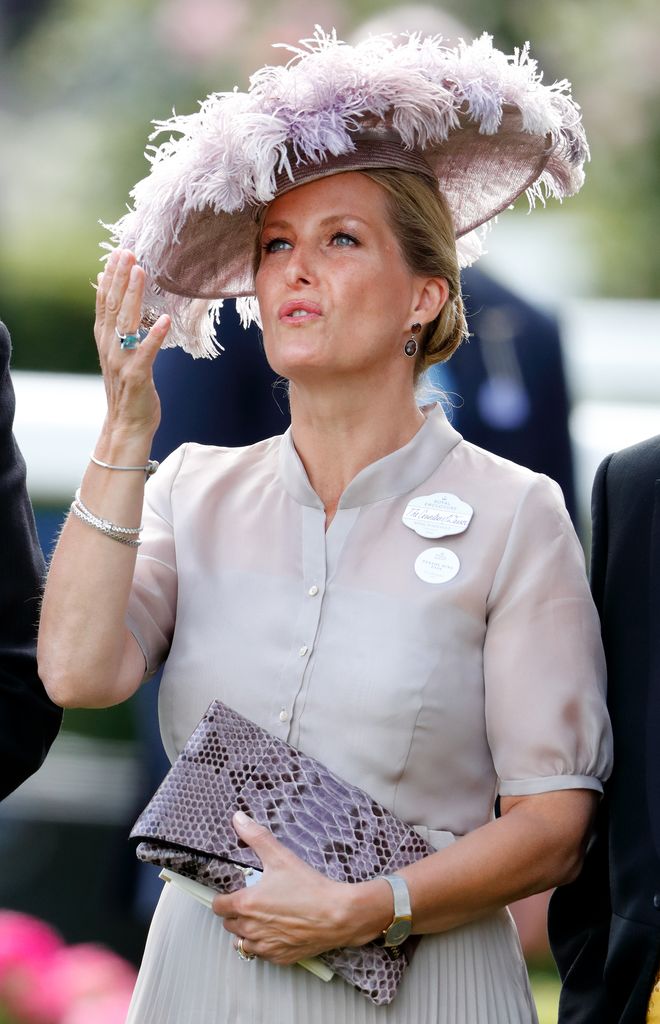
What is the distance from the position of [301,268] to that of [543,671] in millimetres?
680

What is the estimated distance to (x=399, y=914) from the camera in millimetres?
2105

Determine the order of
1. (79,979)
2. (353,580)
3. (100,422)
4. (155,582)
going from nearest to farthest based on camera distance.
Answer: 1. (353,580)
2. (155,582)
3. (79,979)
4. (100,422)

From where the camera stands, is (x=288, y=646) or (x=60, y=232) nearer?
(x=288, y=646)

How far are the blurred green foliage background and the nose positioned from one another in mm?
3716

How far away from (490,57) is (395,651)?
0.89 m

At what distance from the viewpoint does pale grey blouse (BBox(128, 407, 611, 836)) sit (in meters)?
A: 2.20

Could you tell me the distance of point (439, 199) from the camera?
2.45 metres

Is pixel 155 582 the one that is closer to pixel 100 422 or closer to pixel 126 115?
pixel 100 422

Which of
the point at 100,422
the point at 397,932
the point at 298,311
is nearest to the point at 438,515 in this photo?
the point at 298,311

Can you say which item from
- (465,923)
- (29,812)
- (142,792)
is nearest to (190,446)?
(465,923)

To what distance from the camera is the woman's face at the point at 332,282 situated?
90.6 inches

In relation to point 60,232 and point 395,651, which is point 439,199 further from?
point 60,232

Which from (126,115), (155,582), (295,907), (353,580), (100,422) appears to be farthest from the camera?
(126,115)

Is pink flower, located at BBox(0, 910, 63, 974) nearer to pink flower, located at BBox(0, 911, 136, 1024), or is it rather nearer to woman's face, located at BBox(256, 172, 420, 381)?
pink flower, located at BBox(0, 911, 136, 1024)
